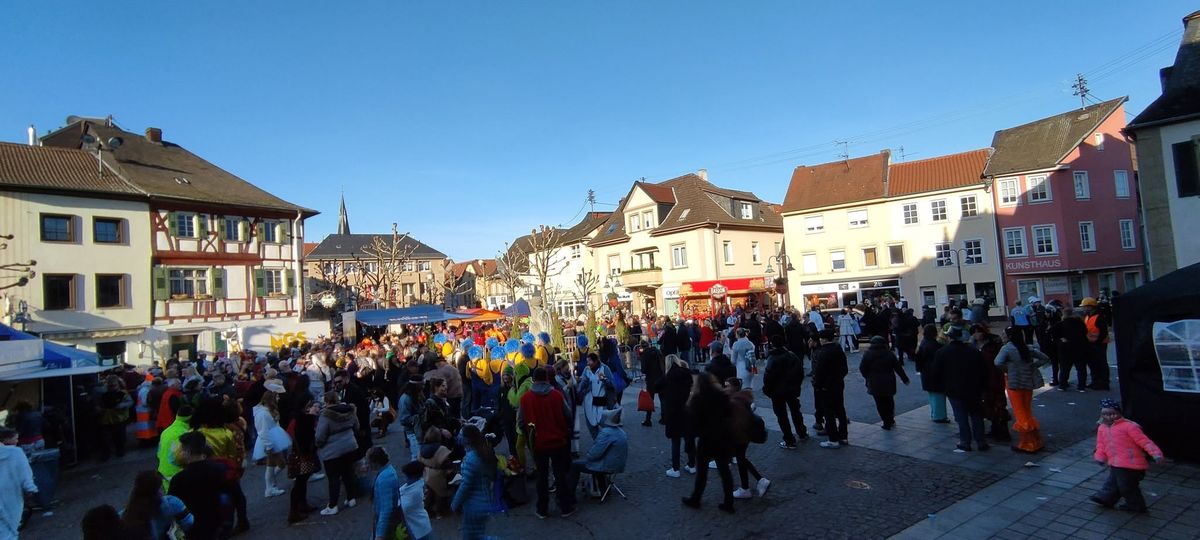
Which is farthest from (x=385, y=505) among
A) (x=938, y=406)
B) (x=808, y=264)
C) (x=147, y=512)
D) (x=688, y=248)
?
(x=808, y=264)

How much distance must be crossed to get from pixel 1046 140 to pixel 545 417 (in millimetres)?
36511

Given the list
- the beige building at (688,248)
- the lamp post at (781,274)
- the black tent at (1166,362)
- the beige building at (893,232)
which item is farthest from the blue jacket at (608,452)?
the lamp post at (781,274)

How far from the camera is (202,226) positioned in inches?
1074

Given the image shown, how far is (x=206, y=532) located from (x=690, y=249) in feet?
116

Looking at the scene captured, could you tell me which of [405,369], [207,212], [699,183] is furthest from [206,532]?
[699,183]

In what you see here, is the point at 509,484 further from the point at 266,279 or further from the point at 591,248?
the point at 591,248

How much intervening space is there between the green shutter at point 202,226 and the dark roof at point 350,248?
34075 mm

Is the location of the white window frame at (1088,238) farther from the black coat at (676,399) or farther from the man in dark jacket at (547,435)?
the man in dark jacket at (547,435)

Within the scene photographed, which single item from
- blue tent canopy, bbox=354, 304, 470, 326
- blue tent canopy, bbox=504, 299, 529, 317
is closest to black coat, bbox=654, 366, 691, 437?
blue tent canopy, bbox=504, 299, 529, 317

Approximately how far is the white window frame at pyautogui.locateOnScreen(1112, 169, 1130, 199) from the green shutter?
44.9 m

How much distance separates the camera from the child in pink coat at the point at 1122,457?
5.49m

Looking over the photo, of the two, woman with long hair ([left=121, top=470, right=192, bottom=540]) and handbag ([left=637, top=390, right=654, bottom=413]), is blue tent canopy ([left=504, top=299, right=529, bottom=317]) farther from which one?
woman with long hair ([left=121, top=470, right=192, bottom=540])

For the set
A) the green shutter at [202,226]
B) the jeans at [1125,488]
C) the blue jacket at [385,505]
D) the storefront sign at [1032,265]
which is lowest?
the jeans at [1125,488]

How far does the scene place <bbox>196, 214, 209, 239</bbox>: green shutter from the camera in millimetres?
27108
